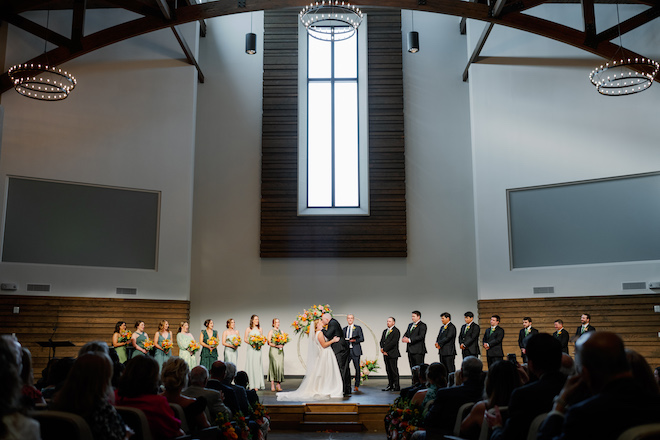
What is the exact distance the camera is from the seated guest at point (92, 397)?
254 cm

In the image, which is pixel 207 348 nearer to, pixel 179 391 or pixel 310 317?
pixel 310 317

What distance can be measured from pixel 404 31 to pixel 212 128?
528 centimetres

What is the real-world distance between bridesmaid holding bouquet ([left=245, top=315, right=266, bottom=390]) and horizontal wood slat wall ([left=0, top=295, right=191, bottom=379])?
6.48 ft

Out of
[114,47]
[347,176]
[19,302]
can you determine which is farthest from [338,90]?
[19,302]

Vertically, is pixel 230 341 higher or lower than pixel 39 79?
lower

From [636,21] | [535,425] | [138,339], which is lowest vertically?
[138,339]

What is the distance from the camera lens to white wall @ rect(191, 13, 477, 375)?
13.7m

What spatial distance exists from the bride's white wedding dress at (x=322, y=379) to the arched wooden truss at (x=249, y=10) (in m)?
6.30

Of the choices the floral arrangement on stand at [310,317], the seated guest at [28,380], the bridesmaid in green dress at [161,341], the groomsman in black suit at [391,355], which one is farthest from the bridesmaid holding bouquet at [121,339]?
the seated guest at [28,380]

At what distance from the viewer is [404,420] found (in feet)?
17.3

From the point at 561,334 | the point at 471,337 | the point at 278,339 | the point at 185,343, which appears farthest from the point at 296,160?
the point at 561,334

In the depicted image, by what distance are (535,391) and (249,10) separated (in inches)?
396

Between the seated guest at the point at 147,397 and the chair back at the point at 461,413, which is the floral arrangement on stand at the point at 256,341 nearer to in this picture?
the chair back at the point at 461,413

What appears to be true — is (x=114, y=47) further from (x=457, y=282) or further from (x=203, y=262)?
(x=457, y=282)
